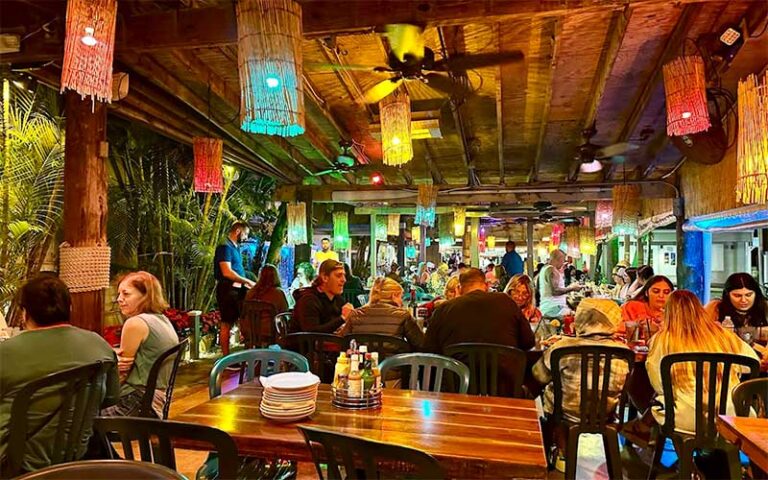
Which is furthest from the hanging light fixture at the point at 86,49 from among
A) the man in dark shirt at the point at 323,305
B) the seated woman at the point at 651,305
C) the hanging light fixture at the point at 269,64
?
the seated woman at the point at 651,305

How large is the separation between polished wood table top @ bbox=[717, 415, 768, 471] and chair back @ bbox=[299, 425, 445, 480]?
120 centimetres

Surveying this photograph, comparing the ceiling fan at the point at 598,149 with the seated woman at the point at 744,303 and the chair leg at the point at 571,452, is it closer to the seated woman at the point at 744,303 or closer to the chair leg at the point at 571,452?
the seated woman at the point at 744,303

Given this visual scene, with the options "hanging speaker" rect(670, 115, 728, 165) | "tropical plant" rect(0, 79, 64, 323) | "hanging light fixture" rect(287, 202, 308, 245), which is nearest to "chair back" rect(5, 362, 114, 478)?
"tropical plant" rect(0, 79, 64, 323)

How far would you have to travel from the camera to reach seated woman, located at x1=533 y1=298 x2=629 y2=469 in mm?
3139

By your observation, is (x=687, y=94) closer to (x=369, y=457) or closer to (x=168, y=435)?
(x=369, y=457)

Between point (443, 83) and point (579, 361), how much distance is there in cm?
214

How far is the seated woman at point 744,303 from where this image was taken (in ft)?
13.0

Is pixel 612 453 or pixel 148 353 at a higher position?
pixel 148 353

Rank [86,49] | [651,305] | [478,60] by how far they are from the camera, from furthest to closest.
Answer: [651,305] < [478,60] < [86,49]

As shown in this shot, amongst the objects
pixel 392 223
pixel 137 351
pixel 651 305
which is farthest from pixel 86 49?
pixel 392 223

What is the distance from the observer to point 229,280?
6406 mm

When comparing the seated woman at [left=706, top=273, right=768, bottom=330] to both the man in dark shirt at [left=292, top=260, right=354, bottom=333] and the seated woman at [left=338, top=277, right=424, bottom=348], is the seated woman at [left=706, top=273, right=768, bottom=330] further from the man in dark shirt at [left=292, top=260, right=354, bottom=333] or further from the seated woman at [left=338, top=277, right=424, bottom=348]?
the man in dark shirt at [left=292, top=260, right=354, bottom=333]

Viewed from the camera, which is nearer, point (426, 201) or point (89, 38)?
point (89, 38)

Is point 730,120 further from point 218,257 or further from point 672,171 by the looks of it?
point 218,257
